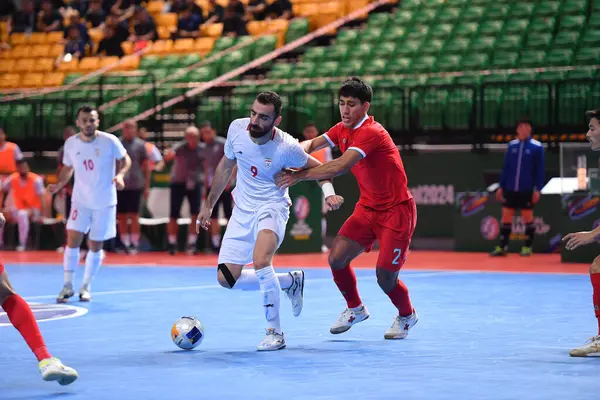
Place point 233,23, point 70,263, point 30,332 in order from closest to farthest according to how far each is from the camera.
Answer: point 30,332 < point 70,263 < point 233,23

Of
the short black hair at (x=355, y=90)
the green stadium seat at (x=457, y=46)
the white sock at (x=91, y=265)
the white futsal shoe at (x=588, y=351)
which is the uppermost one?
the short black hair at (x=355, y=90)

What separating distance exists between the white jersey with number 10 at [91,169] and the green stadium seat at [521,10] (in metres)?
13.3

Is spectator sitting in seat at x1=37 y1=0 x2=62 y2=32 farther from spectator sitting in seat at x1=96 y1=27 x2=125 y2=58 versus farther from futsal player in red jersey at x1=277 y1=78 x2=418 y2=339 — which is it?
futsal player in red jersey at x1=277 y1=78 x2=418 y2=339

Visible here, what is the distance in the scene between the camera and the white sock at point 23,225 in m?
21.0

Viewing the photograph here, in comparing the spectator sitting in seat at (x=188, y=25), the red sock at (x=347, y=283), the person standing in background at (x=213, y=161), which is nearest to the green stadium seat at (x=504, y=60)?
the person standing in background at (x=213, y=161)

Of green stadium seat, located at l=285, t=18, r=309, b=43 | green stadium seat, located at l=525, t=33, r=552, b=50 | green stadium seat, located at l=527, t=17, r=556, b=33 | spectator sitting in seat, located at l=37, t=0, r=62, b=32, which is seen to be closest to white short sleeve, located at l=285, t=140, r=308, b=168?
green stadium seat, located at l=525, t=33, r=552, b=50

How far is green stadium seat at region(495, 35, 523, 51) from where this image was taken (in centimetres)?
2172

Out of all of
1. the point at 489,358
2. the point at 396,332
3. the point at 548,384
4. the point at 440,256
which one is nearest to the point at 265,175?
the point at 396,332

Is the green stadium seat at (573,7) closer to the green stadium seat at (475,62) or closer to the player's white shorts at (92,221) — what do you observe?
the green stadium seat at (475,62)

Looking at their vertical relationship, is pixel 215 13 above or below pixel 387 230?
above

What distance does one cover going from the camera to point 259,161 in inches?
331

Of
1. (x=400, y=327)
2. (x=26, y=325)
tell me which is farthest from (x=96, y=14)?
(x=26, y=325)

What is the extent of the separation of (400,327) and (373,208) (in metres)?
0.99

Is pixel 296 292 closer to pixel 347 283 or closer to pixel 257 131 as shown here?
pixel 347 283
